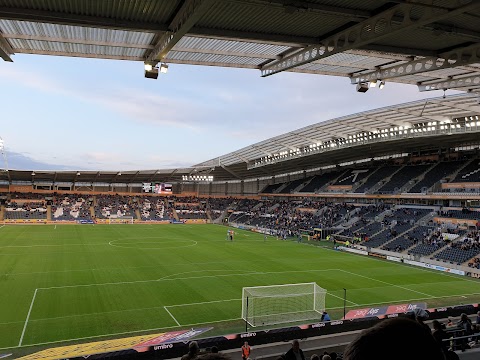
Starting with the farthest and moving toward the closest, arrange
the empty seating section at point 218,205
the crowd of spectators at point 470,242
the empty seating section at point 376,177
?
the empty seating section at point 218,205, the empty seating section at point 376,177, the crowd of spectators at point 470,242

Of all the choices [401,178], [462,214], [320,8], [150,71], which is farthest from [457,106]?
[150,71]

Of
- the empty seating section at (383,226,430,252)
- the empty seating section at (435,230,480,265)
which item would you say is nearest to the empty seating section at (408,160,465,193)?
the empty seating section at (383,226,430,252)

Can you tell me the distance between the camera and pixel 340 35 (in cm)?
1018

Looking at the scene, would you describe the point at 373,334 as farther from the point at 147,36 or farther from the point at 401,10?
the point at 147,36

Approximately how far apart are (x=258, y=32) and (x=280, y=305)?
13.5 m

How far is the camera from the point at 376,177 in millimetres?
55375

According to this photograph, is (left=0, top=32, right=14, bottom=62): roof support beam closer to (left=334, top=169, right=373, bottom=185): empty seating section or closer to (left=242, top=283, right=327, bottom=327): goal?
(left=242, top=283, right=327, bottom=327): goal

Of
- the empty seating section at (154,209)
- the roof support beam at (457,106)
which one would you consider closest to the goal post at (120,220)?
the empty seating section at (154,209)

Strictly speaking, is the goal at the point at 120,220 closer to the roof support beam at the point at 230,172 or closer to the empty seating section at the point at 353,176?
the roof support beam at the point at 230,172

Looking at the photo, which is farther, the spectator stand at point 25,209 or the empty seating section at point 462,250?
the spectator stand at point 25,209

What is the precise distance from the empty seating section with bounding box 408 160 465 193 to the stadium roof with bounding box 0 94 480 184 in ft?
9.09

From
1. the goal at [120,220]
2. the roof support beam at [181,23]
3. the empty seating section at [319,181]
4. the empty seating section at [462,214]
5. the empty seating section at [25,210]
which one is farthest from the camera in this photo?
the goal at [120,220]

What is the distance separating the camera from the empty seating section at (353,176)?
58406 millimetres

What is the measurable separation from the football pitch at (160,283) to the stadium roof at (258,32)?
11101 mm
